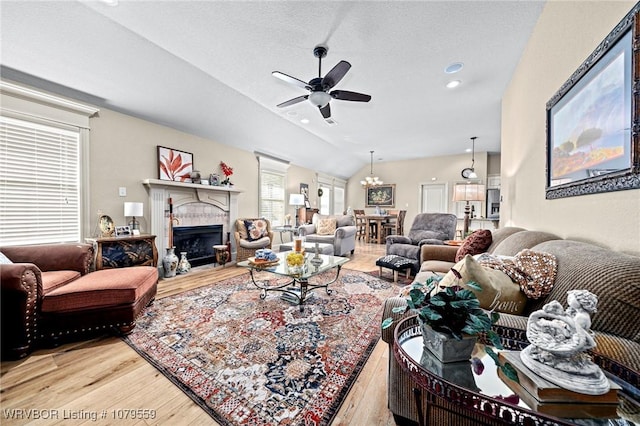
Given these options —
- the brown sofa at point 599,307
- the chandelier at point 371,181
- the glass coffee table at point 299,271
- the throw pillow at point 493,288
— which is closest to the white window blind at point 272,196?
the glass coffee table at point 299,271

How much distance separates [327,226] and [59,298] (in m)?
4.16

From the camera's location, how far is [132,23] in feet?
7.20

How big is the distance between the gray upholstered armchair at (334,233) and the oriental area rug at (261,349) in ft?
6.33

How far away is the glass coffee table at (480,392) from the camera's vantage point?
0.57m

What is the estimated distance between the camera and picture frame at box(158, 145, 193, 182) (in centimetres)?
369

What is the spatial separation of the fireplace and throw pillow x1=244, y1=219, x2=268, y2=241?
560mm

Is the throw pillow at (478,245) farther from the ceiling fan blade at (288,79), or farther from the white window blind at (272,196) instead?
the white window blind at (272,196)

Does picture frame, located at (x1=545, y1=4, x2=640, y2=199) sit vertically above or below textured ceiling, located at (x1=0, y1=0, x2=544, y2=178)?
below

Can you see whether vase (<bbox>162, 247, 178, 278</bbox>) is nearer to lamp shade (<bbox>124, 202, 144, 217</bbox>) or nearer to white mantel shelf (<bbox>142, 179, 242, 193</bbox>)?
lamp shade (<bbox>124, 202, 144, 217</bbox>)

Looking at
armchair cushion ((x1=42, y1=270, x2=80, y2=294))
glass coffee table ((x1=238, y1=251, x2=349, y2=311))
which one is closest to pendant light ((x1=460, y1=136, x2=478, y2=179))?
glass coffee table ((x1=238, y1=251, x2=349, y2=311))

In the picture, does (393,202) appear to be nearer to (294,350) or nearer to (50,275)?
(294,350)

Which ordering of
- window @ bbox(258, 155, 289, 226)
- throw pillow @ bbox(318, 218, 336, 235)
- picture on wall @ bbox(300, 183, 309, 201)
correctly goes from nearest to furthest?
throw pillow @ bbox(318, 218, 336, 235) → window @ bbox(258, 155, 289, 226) → picture on wall @ bbox(300, 183, 309, 201)

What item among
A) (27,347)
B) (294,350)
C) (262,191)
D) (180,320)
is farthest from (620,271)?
(262,191)

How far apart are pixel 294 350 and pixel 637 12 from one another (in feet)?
8.57
